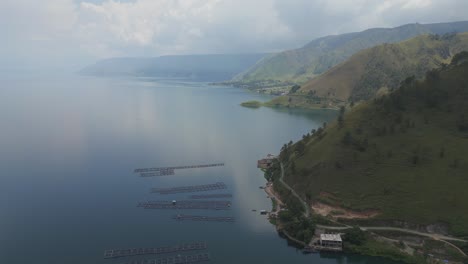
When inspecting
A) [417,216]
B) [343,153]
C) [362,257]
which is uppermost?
[343,153]

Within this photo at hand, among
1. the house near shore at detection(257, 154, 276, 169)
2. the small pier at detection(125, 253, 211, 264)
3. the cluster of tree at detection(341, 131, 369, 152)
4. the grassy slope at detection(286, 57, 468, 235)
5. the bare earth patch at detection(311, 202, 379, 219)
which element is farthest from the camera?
the house near shore at detection(257, 154, 276, 169)

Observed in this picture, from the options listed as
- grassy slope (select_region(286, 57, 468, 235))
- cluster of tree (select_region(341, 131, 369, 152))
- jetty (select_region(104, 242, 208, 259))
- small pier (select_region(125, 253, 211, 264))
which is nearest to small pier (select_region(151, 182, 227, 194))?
grassy slope (select_region(286, 57, 468, 235))

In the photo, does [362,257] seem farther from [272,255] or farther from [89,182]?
[89,182]

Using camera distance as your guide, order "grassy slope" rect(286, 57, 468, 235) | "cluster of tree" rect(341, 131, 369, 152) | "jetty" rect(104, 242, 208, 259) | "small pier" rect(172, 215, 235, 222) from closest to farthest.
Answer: "jetty" rect(104, 242, 208, 259)
"grassy slope" rect(286, 57, 468, 235)
"small pier" rect(172, 215, 235, 222)
"cluster of tree" rect(341, 131, 369, 152)

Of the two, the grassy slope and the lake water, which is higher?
the grassy slope

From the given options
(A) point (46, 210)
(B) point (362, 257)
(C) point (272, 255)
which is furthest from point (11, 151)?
(B) point (362, 257)

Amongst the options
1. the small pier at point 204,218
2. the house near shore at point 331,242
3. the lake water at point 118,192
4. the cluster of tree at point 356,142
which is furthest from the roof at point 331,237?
the cluster of tree at point 356,142

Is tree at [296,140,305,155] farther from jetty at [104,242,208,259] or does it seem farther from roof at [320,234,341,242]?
jetty at [104,242,208,259]
